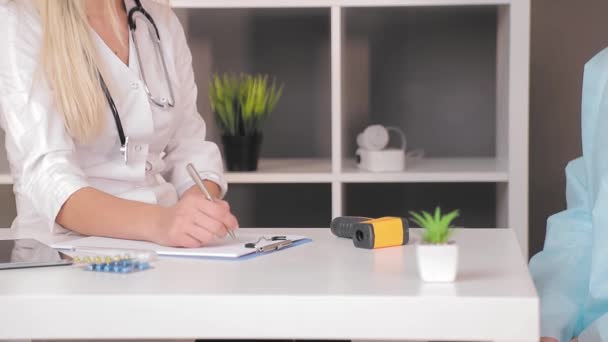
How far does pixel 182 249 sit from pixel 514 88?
1411mm

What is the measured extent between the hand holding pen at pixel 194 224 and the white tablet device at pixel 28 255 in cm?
16

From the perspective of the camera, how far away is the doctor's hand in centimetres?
125

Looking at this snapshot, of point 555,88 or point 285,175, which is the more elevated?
point 555,88

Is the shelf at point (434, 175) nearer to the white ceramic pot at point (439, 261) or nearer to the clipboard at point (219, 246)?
the clipboard at point (219, 246)

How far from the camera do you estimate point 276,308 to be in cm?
94

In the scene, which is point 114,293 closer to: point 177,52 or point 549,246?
point 549,246

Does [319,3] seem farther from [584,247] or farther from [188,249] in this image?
[188,249]

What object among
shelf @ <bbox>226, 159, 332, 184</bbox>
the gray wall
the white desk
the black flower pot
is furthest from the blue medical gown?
the gray wall

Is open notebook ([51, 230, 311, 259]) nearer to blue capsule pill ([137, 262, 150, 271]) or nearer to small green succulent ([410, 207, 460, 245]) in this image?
blue capsule pill ([137, 262, 150, 271])

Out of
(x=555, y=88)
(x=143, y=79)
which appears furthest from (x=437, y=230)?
(x=555, y=88)

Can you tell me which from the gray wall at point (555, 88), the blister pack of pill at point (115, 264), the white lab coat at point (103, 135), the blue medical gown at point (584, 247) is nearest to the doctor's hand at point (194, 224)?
the blister pack of pill at point (115, 264)

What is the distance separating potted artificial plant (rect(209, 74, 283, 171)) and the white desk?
1.54 meters

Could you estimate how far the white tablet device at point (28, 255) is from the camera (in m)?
1.12

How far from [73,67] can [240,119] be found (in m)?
1.10
